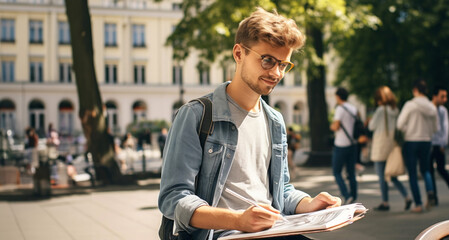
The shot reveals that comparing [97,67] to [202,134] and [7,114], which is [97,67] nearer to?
[7,114]

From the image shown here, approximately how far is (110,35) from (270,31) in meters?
52.2

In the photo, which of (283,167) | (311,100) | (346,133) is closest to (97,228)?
(346,133)

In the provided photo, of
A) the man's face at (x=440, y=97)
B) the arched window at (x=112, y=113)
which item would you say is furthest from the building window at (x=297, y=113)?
the man's face at (x=440, y=97)

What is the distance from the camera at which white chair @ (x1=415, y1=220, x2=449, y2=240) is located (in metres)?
2.16

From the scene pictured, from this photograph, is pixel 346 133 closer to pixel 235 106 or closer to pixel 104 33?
pixel 235 106

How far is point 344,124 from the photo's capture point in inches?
350

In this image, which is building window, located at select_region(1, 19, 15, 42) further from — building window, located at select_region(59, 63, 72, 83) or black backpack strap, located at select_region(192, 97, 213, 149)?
black backpack strap, located at select_region(192, 97, 213, 149)

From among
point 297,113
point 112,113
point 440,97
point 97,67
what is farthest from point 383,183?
point 297,113

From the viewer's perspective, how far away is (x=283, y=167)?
2484 millimetres

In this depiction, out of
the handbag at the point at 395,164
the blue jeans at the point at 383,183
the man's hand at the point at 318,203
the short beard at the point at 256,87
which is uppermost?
the short beard at the point at 256,87

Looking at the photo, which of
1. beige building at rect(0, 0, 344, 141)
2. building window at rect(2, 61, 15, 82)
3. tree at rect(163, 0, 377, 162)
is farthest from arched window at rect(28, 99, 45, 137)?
tree at rect(163, 0, 377, 162)

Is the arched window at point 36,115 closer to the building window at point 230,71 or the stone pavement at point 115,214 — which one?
the building window at point 230,71

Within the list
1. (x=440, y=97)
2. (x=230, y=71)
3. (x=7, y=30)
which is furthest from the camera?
A: (x=7, y=30)

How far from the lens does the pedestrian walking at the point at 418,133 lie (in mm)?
8211
